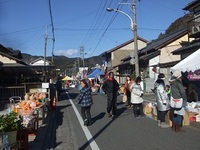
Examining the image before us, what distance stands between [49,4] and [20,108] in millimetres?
7858

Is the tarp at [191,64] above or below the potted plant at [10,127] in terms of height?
above

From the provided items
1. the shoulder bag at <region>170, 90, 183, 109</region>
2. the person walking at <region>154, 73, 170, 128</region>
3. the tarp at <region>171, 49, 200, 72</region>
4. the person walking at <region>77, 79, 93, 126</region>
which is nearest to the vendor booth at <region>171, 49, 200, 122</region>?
the tarp at <region>171, 49, 200, 72</region>

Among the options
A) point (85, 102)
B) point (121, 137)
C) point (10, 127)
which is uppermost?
point (85, 102)

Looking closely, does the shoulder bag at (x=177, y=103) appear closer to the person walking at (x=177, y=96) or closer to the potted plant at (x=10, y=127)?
the person walking at (x=177, y=96)

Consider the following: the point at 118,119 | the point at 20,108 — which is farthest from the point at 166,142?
the point at 20,108

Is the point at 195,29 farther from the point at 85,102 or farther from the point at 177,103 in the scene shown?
the point at 177,103

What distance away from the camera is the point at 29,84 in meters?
21.1

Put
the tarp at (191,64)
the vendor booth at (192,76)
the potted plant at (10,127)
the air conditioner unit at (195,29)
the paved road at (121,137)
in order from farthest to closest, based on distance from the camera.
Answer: the air conditioner unit at (195,29) < the tarp at (191,64) < the vendor booth at (192,76) < the paved road at (121,137) < the potted plant at (10,127)

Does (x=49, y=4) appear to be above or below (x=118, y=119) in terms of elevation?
above

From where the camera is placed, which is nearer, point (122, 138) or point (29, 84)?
point (122, 138)

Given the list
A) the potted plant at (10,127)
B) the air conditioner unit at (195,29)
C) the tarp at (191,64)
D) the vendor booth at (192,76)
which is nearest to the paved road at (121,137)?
the vendor booth at (192,76)

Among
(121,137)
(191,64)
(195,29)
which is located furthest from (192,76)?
(195,29)

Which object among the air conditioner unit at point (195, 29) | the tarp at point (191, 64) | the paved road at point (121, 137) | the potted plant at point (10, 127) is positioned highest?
the air conditioner unit at point (195, 29)

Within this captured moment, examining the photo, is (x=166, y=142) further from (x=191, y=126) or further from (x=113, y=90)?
(x=113, y=90)
